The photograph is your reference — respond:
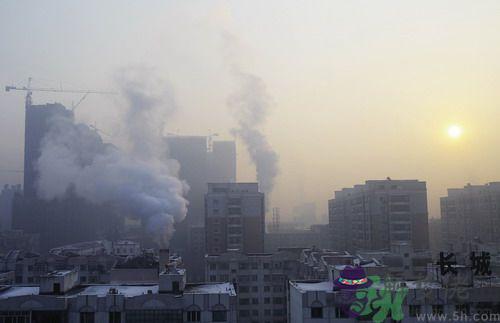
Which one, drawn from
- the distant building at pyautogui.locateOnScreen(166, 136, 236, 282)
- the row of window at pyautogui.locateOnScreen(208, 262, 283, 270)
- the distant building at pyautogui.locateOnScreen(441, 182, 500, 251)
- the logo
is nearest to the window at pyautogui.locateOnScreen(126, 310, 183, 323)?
the logo

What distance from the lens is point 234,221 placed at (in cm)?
7762

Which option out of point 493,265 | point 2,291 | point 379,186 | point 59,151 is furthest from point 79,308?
point 59,151

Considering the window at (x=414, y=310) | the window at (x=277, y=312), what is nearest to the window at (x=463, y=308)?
the window at (x=414, y=310)

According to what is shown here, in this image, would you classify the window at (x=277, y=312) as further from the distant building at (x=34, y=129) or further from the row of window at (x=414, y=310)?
the distant building at (x=34, y=129)

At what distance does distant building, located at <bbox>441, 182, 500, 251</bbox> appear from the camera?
9412 centimetres

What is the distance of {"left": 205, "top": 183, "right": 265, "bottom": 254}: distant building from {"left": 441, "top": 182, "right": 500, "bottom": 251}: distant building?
34.2m

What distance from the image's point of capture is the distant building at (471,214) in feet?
309

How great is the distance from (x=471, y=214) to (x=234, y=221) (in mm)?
47294

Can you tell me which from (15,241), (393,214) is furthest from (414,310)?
(15,241)

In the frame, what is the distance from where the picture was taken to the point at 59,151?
12031 centimetres

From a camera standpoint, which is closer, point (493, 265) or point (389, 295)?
point (389, 295)

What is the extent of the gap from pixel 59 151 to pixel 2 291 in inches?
3425

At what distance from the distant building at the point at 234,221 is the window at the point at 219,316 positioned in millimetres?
44757

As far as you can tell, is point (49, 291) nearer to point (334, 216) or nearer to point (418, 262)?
point (418, 262)
